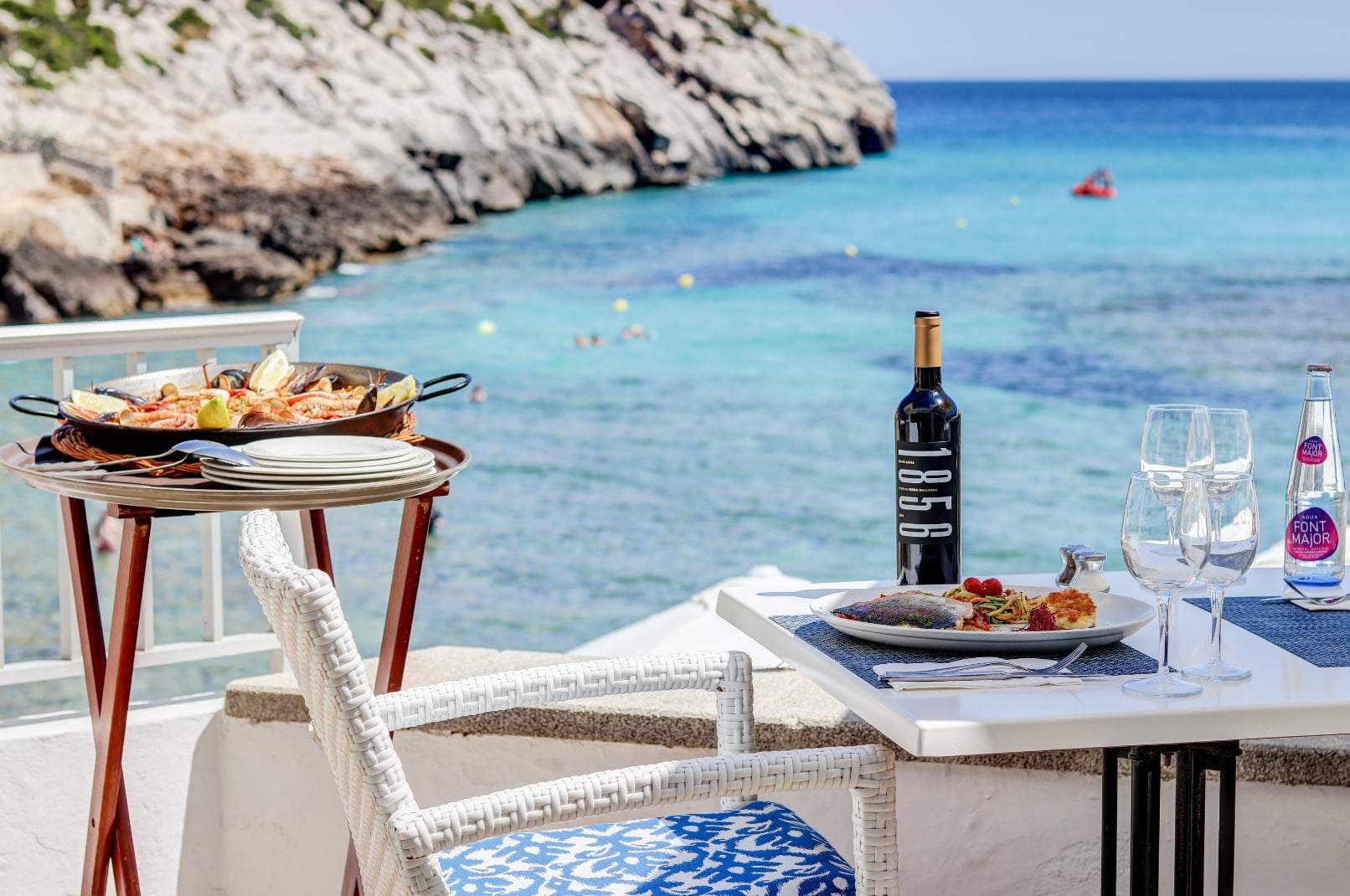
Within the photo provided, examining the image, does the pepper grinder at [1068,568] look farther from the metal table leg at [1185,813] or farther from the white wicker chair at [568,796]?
the white wicker chair at [568,796]

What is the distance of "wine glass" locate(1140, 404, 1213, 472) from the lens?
4.63ft

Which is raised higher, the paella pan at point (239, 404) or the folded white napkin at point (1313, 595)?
the paella pan at point (239, 404)

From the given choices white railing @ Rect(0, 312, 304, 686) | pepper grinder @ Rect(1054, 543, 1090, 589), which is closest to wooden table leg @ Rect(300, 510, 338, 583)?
white railing @ Rect(0, 312, 304, 686)

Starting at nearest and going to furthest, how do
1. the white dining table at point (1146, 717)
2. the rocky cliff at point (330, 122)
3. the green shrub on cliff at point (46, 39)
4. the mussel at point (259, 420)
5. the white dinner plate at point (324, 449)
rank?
the white dining table at point (1146, 717)
the white dinner plate at point (324, 449)
the mussel at point (259, 420)
the rocky cliff at point (330, 122)
the green shrub on cliff at point (46, 39)

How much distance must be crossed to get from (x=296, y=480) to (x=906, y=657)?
0.67m

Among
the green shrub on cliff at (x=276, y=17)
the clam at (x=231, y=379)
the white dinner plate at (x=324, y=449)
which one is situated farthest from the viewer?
the green shrub on cliff at (x=276, y=17)

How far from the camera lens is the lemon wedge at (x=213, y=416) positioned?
5.30 ft

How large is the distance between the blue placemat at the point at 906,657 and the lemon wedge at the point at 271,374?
847 millimetres

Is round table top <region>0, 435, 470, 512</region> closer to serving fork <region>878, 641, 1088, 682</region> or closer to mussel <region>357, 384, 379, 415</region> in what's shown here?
mussel <region>357, 384, 379, 415</region>

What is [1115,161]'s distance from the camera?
4297 cm

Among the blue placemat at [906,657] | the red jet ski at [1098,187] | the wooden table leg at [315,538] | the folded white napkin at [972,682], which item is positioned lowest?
the wooden table leg at [315,538]

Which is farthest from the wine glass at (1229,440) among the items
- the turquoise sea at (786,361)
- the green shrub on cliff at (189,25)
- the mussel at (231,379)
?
the green shrub on cliff at (189,25)

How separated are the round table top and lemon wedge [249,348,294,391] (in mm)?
317

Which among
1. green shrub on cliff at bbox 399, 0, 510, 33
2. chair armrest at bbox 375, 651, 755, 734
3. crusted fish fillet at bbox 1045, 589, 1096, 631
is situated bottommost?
chair armrest at bbox 375, 651, 755, 734
